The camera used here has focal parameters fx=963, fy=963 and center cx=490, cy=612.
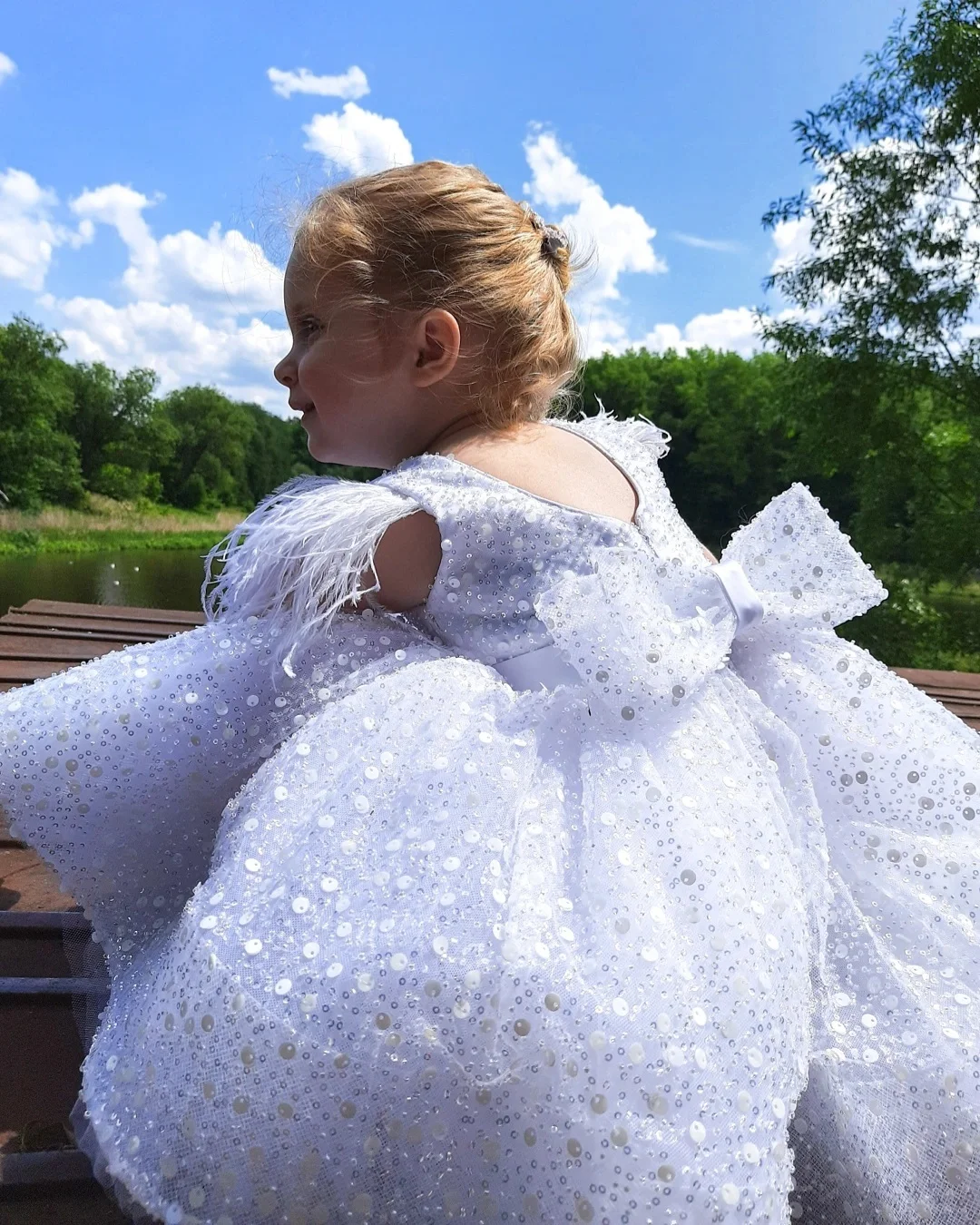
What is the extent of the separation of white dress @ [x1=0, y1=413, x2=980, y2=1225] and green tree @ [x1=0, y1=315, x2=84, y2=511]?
22099mm

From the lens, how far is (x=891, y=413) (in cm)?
1000

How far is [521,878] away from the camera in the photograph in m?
0.93

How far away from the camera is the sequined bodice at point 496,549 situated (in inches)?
49.5

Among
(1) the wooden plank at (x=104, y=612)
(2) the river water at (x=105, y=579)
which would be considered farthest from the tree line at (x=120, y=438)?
(1) the wooden plank at (x=104, y=612)

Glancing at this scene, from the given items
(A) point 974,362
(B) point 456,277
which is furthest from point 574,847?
(A) point 974,362

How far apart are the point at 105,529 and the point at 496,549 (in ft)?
73.1

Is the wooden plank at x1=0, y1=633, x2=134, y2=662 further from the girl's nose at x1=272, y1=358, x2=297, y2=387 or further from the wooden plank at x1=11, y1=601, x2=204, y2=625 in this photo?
the girl's nose at x1=272, y1=358, x2=297, y2=387

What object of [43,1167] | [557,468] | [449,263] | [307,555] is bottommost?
[43,1167]

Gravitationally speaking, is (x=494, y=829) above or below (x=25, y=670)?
above

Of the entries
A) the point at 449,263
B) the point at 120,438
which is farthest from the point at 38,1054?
the point at 120,438

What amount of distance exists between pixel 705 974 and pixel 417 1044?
27 cm

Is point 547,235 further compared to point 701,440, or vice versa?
point 701,440

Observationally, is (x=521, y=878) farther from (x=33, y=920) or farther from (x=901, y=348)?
(x=901, y=348)

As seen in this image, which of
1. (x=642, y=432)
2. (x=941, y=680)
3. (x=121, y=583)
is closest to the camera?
(x=642, y=432)
